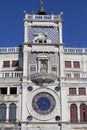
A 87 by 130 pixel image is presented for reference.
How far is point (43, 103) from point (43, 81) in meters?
3.27

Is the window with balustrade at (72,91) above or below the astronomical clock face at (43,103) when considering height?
above

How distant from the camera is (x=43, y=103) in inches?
1967

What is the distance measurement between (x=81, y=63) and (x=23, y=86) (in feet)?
35.7

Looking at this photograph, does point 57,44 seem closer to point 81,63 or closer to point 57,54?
point 57,54

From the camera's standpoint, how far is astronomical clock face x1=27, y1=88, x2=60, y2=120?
161ft

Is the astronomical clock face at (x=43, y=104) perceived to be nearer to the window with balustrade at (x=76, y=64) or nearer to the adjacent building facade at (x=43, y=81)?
the adjacent building facade at (x=43, y=81)

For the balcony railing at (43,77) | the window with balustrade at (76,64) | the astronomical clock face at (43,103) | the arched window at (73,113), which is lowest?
the arched window at (73,113)

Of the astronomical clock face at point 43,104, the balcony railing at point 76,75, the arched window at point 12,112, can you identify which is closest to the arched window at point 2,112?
the arched window at point 12,112

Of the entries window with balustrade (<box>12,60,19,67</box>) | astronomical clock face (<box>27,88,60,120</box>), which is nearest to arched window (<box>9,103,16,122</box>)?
astronomical clock face (<box>27,88,60,120</box>)

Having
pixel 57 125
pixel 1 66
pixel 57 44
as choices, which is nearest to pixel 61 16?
pixel 57 44

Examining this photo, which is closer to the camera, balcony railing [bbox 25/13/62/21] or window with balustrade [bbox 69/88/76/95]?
window with balustrade [bbox 69/88/76/95]

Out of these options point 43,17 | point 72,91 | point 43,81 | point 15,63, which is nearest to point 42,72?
point 43,81

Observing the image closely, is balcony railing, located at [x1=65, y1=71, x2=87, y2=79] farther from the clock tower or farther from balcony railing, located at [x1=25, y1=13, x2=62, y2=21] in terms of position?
balcony railing, located at [x1=25, y1=13, x2=62, y2=21]

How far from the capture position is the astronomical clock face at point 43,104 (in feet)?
161
